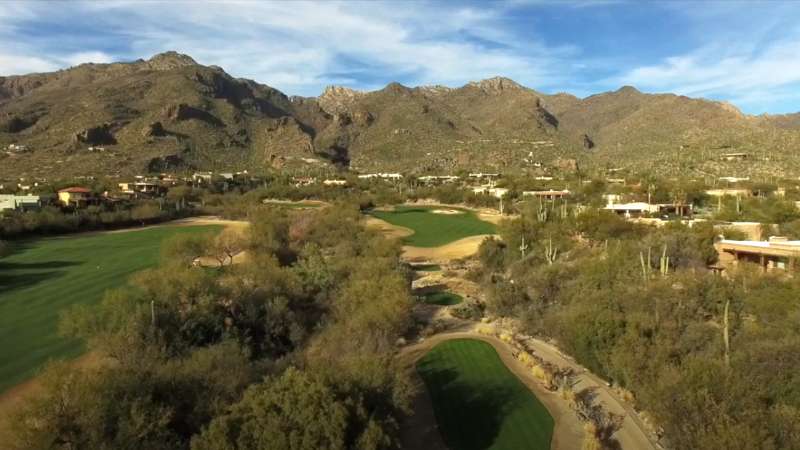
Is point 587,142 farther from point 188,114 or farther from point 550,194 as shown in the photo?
point 188,114

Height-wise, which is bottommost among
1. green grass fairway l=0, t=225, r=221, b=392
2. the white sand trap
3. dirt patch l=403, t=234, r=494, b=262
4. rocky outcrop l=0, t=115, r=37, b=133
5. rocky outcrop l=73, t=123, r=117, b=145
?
dirt patch l=403, t=234, r=494, b=262

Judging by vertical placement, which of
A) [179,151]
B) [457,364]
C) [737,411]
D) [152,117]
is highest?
[152,117]

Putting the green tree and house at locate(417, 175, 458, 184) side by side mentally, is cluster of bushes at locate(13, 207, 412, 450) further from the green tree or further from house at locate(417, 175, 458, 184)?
house at locate(417, 175, 458, 184)

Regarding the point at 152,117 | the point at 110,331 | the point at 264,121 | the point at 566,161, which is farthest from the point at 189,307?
the point at 264,121

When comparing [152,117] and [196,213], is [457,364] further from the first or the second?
[152,117]

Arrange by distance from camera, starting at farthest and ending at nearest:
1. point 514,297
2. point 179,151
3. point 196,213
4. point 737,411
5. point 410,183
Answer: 1. point 179,151
2. point 410,183
3. point 196,213
4. point 514,297
5. point 737,411

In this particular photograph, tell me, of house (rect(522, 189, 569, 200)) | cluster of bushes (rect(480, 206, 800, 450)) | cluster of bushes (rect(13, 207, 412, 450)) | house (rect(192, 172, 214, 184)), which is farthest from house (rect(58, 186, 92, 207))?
house (rect(522, 189, 569, 200))

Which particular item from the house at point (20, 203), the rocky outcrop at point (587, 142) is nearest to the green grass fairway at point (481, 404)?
the house at point (20, 203)
